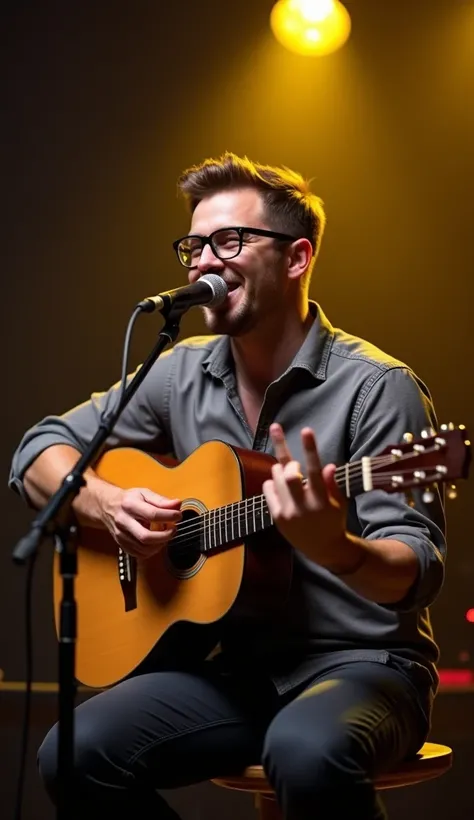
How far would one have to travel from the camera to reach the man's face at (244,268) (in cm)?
210

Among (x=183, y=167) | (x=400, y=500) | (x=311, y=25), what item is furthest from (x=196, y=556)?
(x=311, y=25)

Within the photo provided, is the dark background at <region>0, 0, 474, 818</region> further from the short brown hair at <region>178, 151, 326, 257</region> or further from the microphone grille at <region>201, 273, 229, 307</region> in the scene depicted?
the microphone grille at <region>201, 273, 229, 307</region>

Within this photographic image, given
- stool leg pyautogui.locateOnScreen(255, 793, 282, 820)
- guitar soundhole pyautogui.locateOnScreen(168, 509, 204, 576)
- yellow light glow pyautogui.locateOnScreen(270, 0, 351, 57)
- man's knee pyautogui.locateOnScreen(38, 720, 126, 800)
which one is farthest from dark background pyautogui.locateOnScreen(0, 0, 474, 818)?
man's knee pyautogui.locateOnScreen(38, 720, 126, 800)

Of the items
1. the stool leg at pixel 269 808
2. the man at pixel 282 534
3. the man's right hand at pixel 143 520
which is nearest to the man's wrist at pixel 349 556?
the man at pixel 282 534

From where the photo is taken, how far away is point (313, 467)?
1.41 meters

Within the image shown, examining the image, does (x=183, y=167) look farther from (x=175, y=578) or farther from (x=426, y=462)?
(x=426, y=462)

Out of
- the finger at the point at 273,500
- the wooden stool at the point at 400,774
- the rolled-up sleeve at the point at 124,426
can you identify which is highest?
the rolled-up sleeve at the point at 124,426

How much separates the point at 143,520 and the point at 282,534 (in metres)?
0.44

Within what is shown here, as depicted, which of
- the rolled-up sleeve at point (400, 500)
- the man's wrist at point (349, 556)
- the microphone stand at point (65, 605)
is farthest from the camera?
the rolled-up sleeve at point (400, 500)

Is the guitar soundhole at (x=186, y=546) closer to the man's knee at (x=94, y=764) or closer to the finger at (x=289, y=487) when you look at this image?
the man's knee at (x=94, y=764)

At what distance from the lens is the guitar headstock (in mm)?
1419

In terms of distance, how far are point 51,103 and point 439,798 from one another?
266cm

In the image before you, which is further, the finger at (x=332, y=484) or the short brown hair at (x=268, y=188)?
the short brown hair at (x=268, y=188)

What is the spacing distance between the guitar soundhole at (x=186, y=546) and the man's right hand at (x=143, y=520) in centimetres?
2
